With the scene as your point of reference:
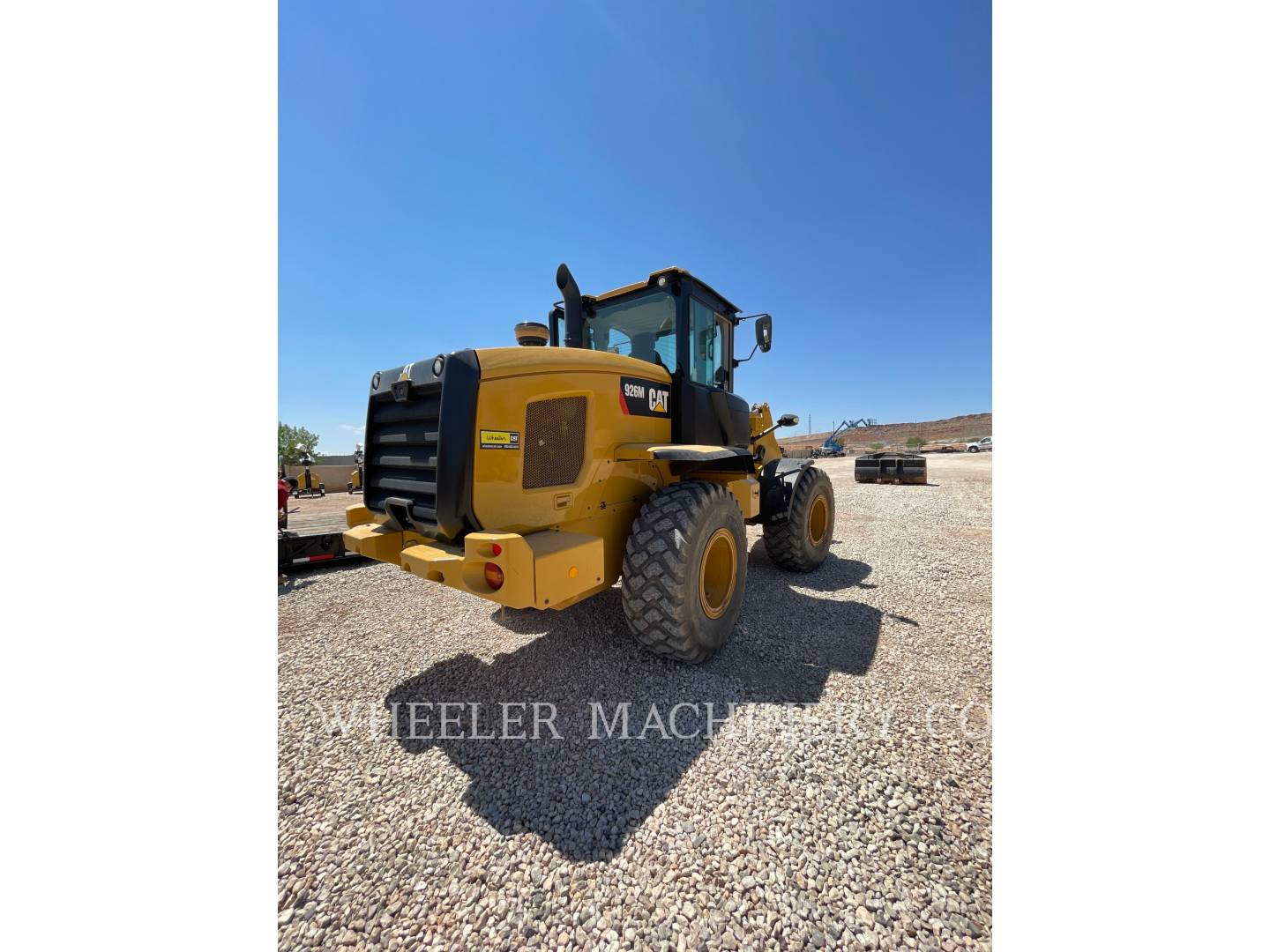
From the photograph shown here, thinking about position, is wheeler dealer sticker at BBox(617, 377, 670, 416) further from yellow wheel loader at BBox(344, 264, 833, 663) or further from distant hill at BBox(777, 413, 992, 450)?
distant hill at BBox(777, 413, 992, 450)

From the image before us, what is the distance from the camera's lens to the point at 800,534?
475 centimetres

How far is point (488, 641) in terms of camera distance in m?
3.25

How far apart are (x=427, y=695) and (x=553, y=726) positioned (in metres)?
0.84

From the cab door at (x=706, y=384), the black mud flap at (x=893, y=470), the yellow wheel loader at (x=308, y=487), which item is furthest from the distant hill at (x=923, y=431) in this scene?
the cab door at (x=706, y=384)

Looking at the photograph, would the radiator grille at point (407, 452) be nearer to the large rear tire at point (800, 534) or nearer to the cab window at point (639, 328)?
the cab window at point (639, 328)

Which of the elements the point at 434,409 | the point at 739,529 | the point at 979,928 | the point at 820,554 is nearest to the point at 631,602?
the point at 739,529

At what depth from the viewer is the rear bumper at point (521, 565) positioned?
2092 millimetres

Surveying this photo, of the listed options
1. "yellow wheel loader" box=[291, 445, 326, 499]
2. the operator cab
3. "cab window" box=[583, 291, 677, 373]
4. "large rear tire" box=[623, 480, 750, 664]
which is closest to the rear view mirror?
the operator cab

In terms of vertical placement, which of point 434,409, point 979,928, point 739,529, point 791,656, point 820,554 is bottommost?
point 979,928

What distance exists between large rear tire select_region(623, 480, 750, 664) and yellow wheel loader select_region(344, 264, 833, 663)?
0.01 m

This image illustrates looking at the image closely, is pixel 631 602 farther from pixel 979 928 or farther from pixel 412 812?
pixel 979 928

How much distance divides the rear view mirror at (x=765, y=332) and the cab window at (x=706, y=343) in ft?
1.13

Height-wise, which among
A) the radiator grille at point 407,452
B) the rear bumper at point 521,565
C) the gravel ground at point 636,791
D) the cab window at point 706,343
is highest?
the cab window at point 706,343

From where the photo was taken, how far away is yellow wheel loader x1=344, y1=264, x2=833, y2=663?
7.61 ft
